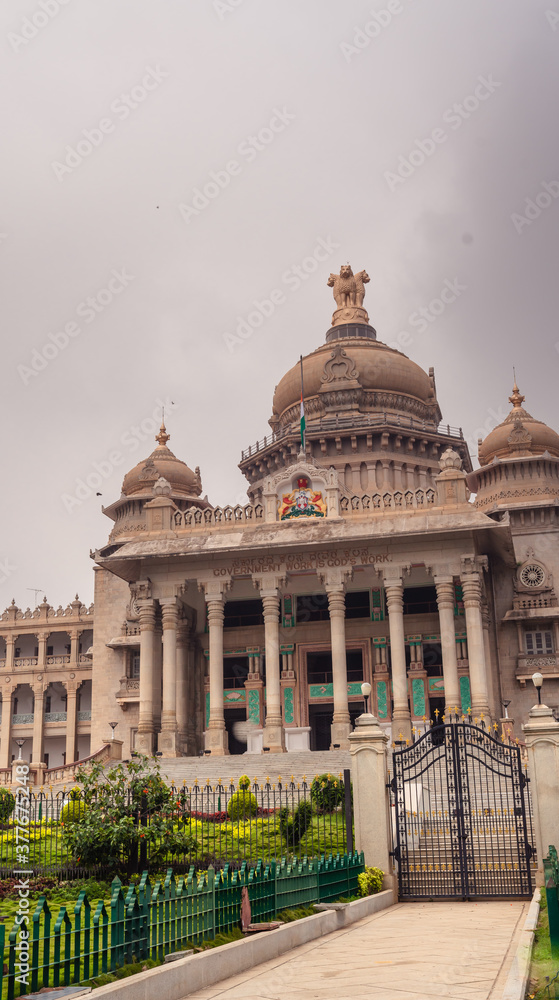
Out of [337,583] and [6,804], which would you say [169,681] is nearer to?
[337,583]

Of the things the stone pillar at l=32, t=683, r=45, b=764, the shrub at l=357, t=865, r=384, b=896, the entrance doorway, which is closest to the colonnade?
the entrance doorway

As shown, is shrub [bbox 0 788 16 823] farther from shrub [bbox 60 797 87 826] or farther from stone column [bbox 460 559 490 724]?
stone column [bbox 460 559 490 724]

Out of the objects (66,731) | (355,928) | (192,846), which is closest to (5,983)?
(355,928)

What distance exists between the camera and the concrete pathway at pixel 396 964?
33.0 ft

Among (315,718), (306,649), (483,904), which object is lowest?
(483,904)

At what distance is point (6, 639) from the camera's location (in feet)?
204

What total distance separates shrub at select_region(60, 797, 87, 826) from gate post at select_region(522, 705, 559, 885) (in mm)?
8508

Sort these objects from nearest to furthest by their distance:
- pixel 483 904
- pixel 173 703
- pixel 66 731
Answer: pixel 483 904 < pixel 173 703 < pixel 66 731

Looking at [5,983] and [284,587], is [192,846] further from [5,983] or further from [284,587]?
[284,587]

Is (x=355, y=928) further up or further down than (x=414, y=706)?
further down

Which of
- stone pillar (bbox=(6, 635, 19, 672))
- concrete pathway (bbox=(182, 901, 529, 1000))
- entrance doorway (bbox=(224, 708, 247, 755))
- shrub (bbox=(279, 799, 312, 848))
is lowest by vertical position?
concrete pathway (bbox=(182, 901, 529, 1000))

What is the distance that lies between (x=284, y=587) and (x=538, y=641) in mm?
12197

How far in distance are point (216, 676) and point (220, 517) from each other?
21.1 ft

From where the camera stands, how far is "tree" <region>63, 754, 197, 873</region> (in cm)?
1806
